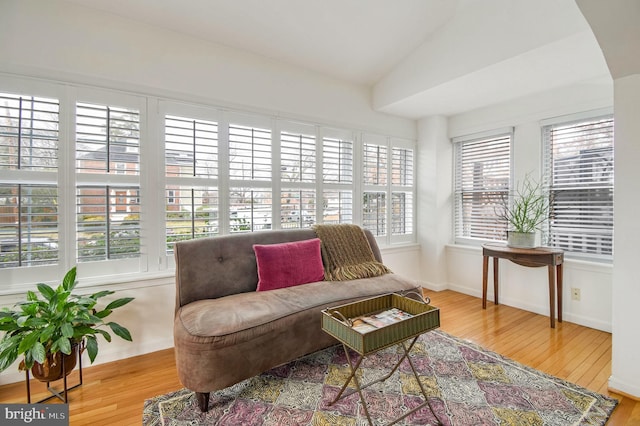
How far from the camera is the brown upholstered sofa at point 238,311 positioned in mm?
1628

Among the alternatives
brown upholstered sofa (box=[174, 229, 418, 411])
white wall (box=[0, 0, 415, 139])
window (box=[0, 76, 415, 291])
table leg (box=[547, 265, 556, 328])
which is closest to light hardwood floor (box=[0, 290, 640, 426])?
table leg (box=[547, 265, 556, 328])

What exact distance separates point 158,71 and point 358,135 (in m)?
2.13

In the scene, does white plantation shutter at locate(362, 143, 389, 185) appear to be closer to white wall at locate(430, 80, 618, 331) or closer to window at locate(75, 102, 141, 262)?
white wall at locate(430, 80, 618, 331)

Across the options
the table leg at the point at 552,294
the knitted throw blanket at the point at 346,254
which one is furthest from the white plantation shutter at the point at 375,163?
the table leg at the point at 552,294

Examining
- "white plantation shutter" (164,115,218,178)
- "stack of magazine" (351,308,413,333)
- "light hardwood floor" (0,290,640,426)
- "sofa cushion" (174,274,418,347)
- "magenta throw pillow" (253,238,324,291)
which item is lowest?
"light hardwood floor" (0,290,640,426)

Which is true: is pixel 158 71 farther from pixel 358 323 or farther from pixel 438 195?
pixel 438 195

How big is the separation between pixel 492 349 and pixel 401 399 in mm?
1087

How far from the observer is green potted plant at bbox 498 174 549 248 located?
3.05 m

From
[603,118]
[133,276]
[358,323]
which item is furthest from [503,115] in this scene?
[133,276]

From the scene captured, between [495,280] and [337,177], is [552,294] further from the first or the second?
[337,177]

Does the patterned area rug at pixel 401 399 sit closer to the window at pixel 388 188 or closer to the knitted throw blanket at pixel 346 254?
the knitted throw blanket at pixel 346 254

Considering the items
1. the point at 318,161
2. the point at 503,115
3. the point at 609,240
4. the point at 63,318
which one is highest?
the point at 503,115

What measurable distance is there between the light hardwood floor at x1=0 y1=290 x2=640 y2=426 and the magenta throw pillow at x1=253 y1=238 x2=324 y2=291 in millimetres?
915

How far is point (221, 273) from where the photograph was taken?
7.55 ft
